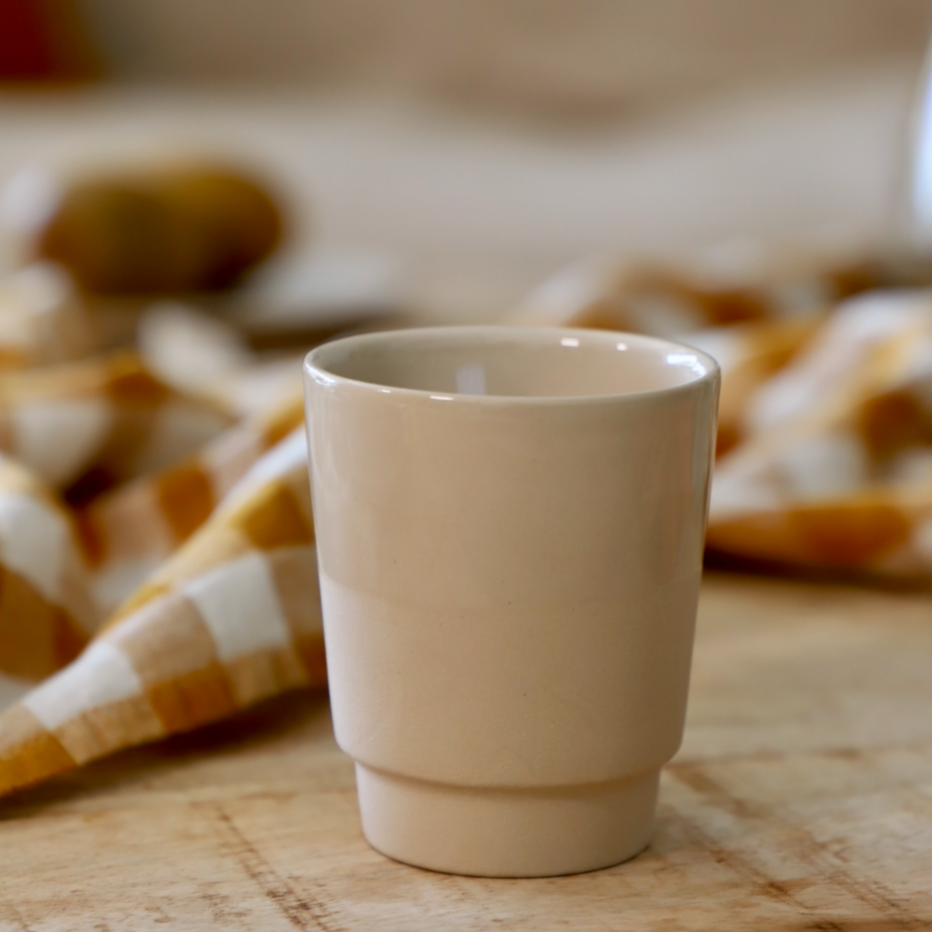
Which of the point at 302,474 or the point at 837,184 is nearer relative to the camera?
the point at 302,474

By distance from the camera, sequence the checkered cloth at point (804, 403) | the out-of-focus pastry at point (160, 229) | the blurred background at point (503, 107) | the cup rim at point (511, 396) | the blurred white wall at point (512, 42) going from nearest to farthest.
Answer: the cup rim at point (511, 396)
the checkered cloth at point (804, 403)
the out-of-focus pastry at point (160, 229)
the blurred background at point (503, 107)
the blurred white wall at point (512, 42)

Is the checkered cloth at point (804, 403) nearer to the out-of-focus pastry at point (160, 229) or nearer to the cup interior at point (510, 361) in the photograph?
the cup interior at point (510, 361)

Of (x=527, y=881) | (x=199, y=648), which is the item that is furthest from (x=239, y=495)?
(x=527, y=881)

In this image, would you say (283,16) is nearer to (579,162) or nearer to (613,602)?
(579,162)

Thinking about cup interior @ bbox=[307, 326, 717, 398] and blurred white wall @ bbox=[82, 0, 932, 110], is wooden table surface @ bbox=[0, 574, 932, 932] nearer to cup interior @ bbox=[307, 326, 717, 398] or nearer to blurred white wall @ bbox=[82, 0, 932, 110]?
cup interior @ bbox=[307, 326, 717, 398]

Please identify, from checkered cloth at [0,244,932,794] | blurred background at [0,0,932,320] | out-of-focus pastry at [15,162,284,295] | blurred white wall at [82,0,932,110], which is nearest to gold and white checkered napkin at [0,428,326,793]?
checkered cloth at [0,244,932,794]

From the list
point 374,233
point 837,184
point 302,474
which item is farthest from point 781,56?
point 302,474

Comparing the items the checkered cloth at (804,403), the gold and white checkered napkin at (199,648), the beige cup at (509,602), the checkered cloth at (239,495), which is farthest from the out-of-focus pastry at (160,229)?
the beige cup at (509,602)
